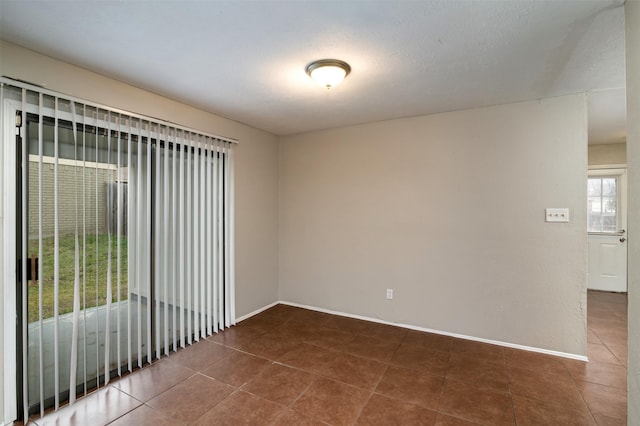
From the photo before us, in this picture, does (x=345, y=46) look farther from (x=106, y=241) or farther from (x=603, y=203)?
(x=603, y=203)

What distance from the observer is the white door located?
493 centimetres

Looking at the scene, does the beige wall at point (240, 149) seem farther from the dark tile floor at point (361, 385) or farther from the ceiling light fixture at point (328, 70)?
the ceiling light fixture at point (328, 70)

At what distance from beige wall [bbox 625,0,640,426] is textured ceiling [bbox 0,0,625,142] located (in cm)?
24

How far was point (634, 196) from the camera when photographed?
146 cm

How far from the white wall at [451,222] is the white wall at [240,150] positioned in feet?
1.03

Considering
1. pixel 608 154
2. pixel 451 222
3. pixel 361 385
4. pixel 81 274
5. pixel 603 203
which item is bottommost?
pixel 361 385

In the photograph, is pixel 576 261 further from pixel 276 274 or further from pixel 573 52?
pixel 276 274

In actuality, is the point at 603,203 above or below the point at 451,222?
above

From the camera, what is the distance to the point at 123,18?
1.64 meters

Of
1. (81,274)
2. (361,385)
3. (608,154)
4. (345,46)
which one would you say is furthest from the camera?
(608,154)

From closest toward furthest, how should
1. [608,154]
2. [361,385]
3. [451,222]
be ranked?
[361,385], [451,222], [608,154]

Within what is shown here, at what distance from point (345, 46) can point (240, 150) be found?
2133 mm

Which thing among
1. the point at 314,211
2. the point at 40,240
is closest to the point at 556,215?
the point at 314,211

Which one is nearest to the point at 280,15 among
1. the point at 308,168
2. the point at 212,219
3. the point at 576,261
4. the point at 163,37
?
the point at 163,37
